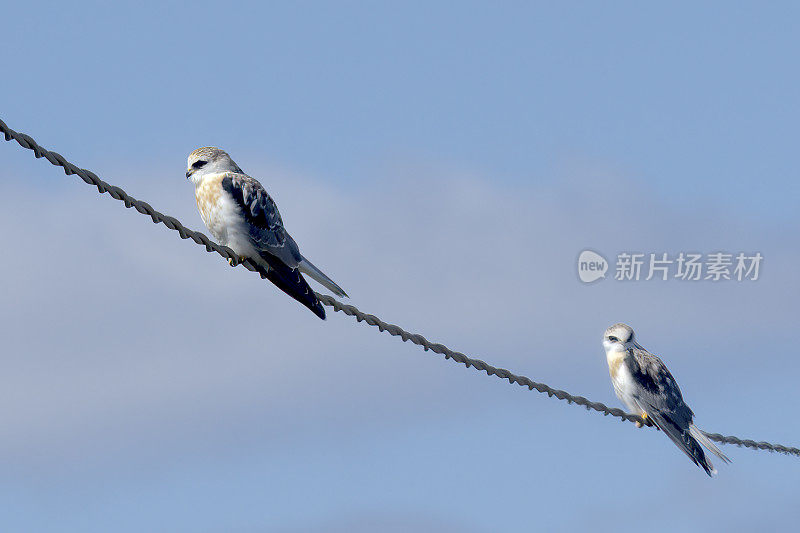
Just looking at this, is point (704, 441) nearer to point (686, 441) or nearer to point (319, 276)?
point (686, 441)

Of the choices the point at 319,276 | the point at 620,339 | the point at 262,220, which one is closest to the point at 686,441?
the point at 620,339

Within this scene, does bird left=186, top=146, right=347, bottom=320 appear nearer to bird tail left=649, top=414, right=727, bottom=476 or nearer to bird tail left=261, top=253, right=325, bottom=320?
bird tail left=261, top=253, right=325, bottom=320

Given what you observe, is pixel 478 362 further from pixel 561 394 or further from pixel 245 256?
pixel 245 256

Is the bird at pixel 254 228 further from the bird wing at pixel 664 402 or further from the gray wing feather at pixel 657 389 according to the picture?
the gray wing feather at pixel 657 389

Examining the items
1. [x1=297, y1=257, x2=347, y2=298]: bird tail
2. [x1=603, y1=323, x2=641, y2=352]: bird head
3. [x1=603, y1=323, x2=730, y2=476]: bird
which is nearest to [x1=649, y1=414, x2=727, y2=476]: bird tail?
[x1=603, y1=323, x2=730, y2=476]: bird

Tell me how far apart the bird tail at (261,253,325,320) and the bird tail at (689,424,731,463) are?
18.1ft

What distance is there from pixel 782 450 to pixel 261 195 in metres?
7.15

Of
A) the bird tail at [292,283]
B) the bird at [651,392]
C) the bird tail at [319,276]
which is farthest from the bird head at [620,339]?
the bird tail at [292,283]

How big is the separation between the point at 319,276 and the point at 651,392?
5.92 m

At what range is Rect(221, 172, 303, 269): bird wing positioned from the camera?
35.0ft

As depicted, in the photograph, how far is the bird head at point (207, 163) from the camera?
11.4 meters

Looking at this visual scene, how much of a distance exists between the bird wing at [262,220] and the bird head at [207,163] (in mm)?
356

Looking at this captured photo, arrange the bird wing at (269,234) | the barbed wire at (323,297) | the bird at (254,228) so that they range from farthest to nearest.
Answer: the bird at (254,228)
the bird wing at (269,234)
the barbed wire at (323,297)

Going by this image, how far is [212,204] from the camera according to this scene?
10984 mm
